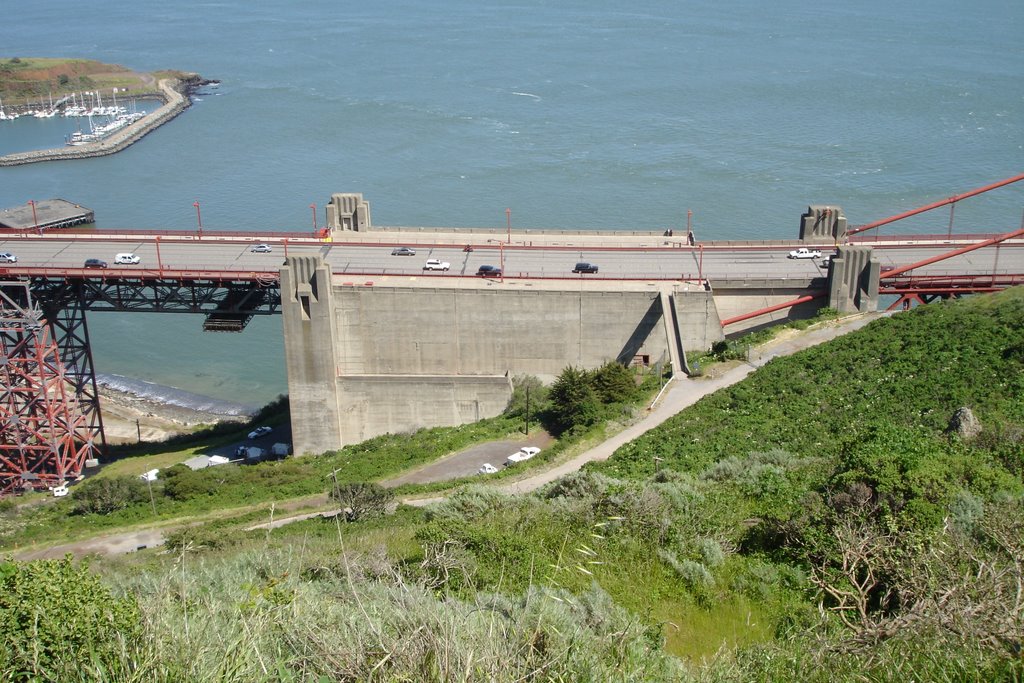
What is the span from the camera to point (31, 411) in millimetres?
41125

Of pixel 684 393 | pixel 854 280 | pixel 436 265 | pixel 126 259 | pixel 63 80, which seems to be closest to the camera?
pixel 684 393

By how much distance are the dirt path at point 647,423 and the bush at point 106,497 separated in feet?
10.8

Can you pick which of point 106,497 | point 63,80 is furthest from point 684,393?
point 63,80

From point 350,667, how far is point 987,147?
8037 centimetres

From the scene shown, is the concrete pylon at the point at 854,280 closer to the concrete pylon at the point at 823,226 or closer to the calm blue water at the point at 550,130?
the concrete pylon at the point at 823,226

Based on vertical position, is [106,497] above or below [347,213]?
below

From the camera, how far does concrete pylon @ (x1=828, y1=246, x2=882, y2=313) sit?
126ft

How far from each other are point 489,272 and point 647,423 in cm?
1113

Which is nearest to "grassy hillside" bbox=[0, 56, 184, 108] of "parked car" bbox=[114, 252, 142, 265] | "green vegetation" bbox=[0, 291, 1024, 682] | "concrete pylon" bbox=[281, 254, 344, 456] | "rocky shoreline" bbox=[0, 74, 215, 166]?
"rocky shoreline" bbox=[0, 74, 215, 166]

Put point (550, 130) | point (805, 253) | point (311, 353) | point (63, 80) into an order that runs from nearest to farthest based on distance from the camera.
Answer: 1. point (311, 353)
2. point (805, 253)
3. point (550, 130)
4. point (63, 80)

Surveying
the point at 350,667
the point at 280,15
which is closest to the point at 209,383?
the point at 350,667

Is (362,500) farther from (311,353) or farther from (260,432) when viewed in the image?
(260,432)

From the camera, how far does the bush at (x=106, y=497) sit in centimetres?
3334

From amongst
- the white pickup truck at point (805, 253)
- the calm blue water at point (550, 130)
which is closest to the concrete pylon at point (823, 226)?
the white pickup truck at point (805, 253)
